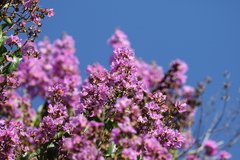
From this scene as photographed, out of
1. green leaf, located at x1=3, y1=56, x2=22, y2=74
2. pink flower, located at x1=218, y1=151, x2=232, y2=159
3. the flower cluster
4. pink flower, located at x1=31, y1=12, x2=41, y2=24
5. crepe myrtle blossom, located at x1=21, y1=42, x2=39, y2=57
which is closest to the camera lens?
the flower cluster

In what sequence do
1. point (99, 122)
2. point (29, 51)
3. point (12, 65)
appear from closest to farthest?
point (99, 122), point (12, 65), point (29, 51)

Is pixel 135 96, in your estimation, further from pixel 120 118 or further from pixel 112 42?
pixel 112 42

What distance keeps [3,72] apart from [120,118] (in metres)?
1.37

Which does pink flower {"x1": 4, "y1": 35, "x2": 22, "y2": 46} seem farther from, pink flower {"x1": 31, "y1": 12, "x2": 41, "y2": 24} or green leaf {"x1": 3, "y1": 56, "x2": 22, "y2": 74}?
pink flower {"x1": 31, "y1": 12, "x2": 41, "y2": 24}

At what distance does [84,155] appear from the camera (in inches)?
72.6

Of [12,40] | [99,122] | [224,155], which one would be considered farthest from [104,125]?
[12,40]

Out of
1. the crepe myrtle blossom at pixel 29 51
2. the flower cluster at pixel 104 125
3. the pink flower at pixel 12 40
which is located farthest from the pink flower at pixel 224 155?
the pink flower at pixel 12 40

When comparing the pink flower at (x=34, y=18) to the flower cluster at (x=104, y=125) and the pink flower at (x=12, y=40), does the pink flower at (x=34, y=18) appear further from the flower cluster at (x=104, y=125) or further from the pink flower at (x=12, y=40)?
the pink flower at (x=12, y=40)

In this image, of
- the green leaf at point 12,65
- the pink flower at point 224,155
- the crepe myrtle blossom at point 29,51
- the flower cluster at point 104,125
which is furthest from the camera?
the crepe myrtle blossom at point 29,51

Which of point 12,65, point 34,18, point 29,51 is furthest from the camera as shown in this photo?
point 34,18

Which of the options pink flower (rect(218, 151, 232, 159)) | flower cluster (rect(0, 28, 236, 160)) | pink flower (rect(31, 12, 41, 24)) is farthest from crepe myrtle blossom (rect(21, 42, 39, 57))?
pink flower (rect(218, 151, 232, 159))

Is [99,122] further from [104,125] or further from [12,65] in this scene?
[12,65]

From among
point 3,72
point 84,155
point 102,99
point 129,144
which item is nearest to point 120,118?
point 129,144

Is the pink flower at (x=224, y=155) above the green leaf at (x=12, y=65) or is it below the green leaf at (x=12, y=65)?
below
